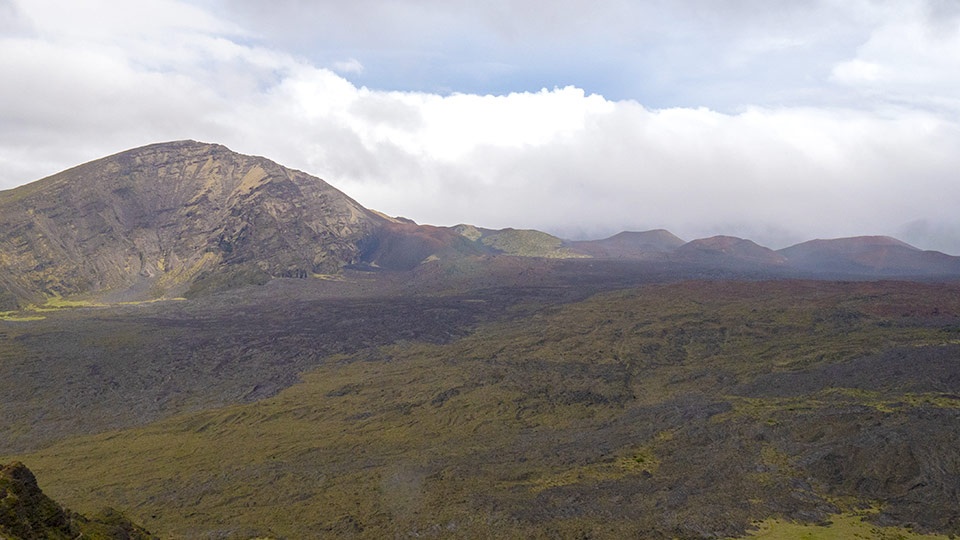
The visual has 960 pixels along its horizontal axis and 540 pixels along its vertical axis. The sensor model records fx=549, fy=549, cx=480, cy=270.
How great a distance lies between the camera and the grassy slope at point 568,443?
24891mm

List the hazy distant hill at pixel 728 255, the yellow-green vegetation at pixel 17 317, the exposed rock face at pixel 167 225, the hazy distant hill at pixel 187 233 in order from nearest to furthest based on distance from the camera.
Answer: the yellow-green vegetation at pixel 17 317, the hazy distant hill at pixel 187 233, the exposed rock face at pixel 167 225, the hazy distant hill at pixel 728 255

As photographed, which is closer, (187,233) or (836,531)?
(836,531)

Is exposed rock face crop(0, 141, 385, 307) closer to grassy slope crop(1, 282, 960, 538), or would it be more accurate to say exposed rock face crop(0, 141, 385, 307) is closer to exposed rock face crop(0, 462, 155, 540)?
grassy slope crop(1, 282, 960, 538)

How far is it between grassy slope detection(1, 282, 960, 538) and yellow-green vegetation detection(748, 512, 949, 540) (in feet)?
2.37

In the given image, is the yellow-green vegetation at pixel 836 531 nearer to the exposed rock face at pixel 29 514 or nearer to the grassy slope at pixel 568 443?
the grassy slope at pixel 568 443

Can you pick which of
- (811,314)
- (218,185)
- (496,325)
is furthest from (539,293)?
(218,185)

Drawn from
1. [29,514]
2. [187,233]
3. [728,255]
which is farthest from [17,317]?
[728,255]

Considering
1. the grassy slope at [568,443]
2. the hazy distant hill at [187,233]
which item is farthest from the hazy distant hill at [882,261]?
the grassy slope at [568,443]

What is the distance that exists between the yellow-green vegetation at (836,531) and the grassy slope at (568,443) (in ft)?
2.37

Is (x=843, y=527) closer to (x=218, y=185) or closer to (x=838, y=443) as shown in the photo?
(x=838, y=443)

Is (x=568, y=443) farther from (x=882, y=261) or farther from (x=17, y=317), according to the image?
(x=882, y=261)

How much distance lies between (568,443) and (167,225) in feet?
398

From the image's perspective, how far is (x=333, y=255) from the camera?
136875 millimetres

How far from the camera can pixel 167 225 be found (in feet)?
411
